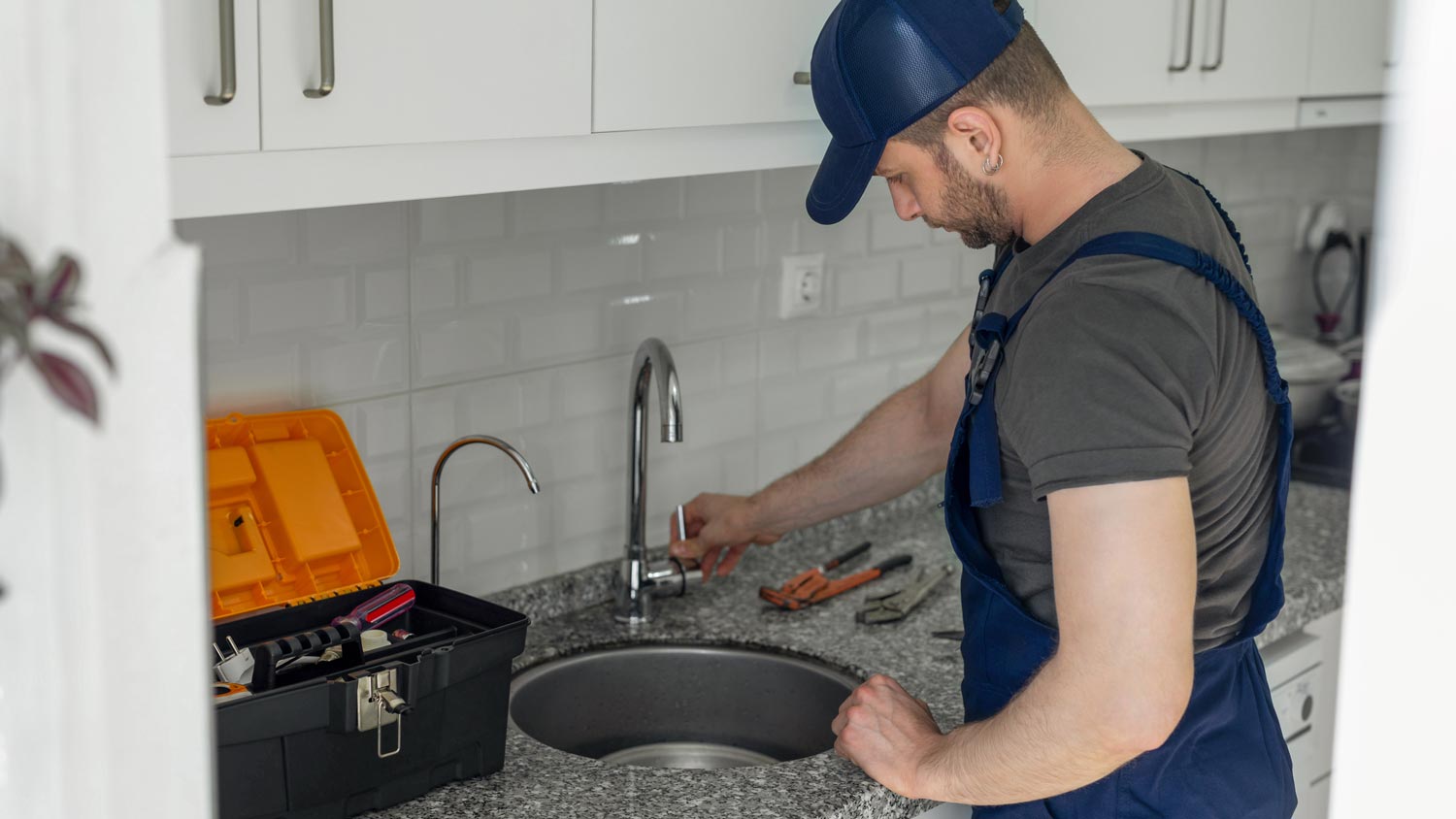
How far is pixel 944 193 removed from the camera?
1481 mm

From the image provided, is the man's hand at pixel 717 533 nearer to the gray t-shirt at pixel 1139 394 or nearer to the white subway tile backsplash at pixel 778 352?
the white subway tile backsplash at pixel 778 352

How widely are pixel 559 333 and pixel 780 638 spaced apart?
19.7 inches

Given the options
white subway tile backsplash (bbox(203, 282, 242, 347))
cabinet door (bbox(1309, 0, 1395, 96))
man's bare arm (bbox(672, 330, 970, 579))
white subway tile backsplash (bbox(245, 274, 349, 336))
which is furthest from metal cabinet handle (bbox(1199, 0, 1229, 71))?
white subway tile backsplash (bbox(203, 282, 242, 347))

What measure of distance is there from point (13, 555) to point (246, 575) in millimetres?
1003

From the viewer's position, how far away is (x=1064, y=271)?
4.39ft

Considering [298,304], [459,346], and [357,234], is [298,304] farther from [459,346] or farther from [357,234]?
[459,346]

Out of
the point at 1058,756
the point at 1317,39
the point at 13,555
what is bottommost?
the point at 1058,756

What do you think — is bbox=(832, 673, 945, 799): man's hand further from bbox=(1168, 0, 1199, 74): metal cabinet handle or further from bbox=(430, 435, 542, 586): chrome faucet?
bbox=(1168, 0, 1199, 74): metal cabinet handle

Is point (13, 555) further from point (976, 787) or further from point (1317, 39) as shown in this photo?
point (1317, 39)

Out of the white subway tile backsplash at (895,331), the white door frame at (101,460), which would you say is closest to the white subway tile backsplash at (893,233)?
the white subway tile backsplash at (895,331)

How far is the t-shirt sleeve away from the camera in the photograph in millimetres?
1204

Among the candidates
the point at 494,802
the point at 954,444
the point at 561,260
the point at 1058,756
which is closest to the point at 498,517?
the point at 561,260

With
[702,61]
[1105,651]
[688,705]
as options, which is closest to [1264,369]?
[1105,651]

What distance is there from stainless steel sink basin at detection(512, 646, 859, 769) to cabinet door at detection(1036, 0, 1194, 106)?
0.86m
